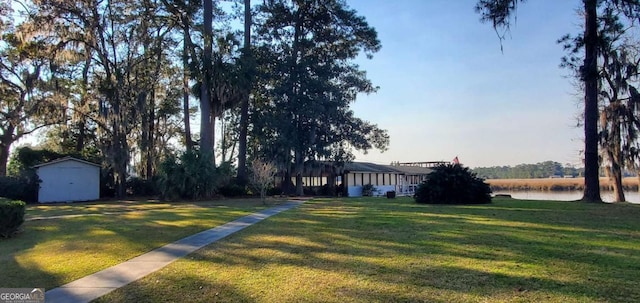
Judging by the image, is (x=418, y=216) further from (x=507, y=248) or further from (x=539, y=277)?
(x=539, y=277)

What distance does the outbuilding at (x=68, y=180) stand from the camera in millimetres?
24312

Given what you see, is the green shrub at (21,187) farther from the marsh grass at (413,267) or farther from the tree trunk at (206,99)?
the marsh grass at (413,267)

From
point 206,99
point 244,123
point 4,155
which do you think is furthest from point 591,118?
point 4,155

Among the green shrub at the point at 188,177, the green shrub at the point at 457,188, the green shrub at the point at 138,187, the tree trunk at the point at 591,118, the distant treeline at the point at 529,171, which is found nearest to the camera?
the tree trunk at the point at 591,118

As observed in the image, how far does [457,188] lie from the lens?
16906 millimetres

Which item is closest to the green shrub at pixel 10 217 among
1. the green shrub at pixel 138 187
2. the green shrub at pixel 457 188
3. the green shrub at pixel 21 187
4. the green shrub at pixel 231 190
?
the green shrub at pixel 457 188

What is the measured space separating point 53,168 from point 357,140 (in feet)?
62.8

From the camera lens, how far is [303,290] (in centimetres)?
475

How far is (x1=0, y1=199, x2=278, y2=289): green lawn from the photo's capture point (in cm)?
606

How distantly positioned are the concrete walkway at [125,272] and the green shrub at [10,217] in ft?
14.8

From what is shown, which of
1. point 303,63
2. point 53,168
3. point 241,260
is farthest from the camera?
point 303,63

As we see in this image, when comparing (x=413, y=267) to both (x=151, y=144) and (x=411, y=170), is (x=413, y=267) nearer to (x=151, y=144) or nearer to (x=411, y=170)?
(x=151, y=144)

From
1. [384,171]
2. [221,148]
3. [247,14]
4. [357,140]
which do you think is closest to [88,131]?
[221,148]

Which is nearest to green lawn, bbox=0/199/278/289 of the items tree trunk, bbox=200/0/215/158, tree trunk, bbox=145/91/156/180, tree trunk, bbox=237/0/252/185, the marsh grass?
the marsh grass
